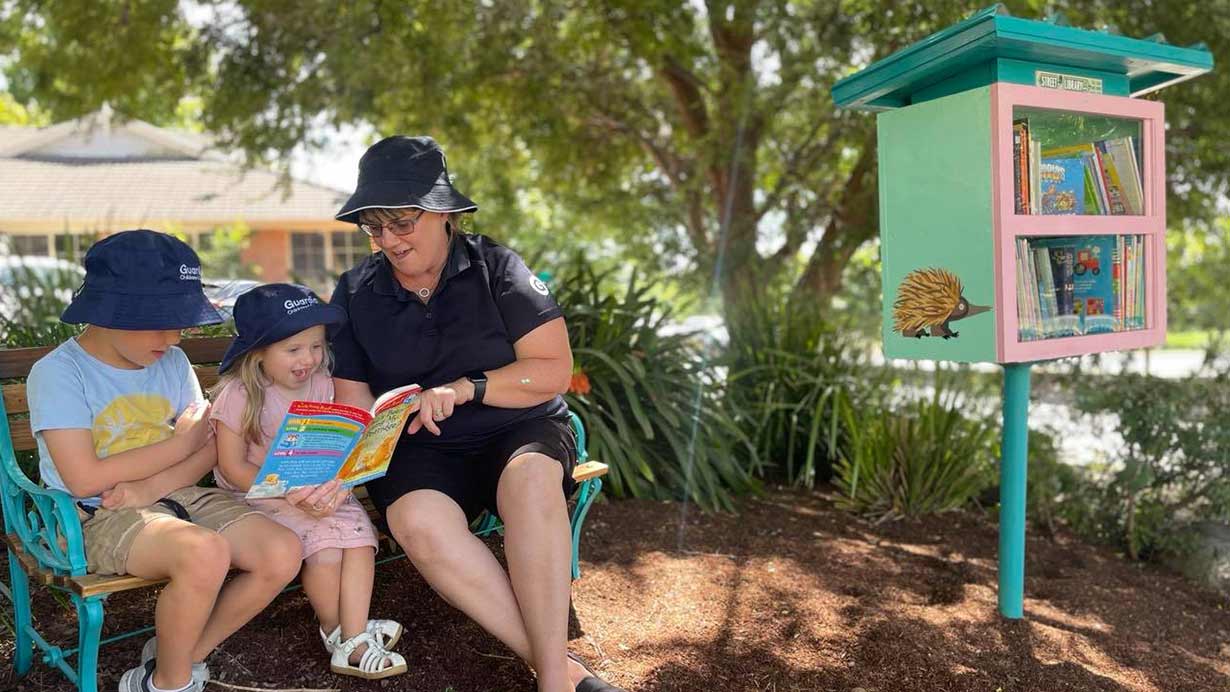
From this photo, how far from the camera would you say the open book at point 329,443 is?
226cm

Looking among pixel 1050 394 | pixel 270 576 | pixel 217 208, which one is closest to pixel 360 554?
pixel 270 576

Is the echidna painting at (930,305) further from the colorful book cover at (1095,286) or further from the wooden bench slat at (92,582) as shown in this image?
the wooden bench slat at (92,582)

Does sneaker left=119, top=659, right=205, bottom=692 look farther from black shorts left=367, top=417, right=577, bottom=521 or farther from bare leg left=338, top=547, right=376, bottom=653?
black shorts left=367, top=417, right=577, bottom=521

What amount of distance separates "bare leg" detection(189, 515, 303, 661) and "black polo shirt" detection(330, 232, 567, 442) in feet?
1.69

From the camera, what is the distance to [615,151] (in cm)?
911

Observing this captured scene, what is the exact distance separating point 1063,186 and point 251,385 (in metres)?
2.59

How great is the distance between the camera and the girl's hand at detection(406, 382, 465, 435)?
2.60 m

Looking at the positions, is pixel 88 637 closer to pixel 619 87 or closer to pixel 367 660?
pixel 367 660

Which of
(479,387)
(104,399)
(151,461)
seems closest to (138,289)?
(104,399)

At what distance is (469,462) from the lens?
2842mm

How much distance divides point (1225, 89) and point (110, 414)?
665 cm

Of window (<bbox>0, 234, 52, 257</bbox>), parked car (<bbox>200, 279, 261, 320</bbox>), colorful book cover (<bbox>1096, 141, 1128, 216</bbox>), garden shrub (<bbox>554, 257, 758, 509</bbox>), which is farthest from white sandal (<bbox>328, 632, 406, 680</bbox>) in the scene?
window (<bbox>0, 234, 52, 257</bbox>)

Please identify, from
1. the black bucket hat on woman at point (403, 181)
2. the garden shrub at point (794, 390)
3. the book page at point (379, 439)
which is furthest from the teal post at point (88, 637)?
the garden shrub at point (794, 390)

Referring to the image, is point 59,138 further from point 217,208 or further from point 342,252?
point 342,252
